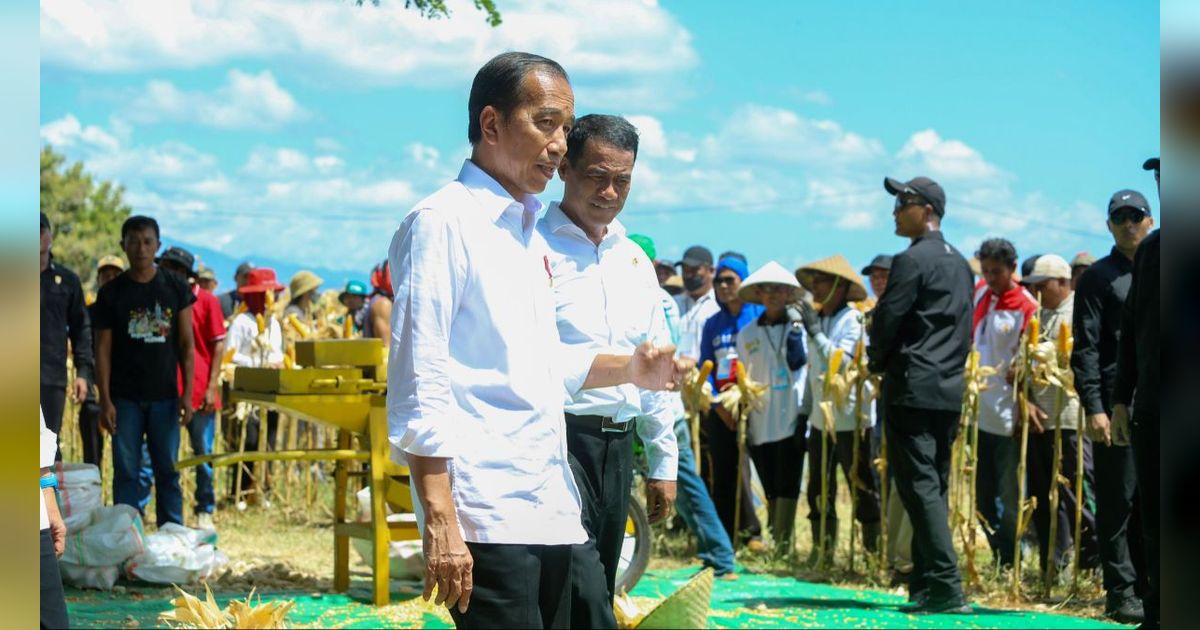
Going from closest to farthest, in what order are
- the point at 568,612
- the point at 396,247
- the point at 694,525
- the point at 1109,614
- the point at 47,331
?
1. the point at 396,247
2. the point at 568,612
3. the point at 1109,614
4. the point at 47,331
5. the point at 694,525

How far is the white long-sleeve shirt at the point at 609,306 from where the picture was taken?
477cm

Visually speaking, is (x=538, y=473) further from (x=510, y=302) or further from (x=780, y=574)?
(x=780, y=574)

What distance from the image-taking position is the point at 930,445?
7.96 meters

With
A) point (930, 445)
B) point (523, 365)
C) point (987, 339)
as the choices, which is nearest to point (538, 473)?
point (523, 365)

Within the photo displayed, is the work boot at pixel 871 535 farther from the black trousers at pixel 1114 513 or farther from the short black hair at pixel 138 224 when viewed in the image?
the short black hair at pixel 138 224

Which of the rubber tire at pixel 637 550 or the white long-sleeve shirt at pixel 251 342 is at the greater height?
the white long-sleeve shirt at pixel 251 342

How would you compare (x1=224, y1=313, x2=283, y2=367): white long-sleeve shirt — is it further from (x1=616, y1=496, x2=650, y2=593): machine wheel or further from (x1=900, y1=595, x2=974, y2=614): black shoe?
(x1=900, y1=595, x2=974, y2=614): black shoe

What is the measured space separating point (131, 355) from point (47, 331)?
1.11 m

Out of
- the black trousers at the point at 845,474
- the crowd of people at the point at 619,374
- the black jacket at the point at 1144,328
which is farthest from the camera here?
the black trousers at the point at 845,474

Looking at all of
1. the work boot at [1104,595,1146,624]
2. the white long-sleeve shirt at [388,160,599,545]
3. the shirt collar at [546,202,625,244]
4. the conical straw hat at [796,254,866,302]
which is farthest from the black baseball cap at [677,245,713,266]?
the white long-sleeve shirt at [388,160,599,545]

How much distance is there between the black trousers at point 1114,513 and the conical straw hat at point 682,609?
2.53 metres

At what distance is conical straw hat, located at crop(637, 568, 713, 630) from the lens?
614 cm

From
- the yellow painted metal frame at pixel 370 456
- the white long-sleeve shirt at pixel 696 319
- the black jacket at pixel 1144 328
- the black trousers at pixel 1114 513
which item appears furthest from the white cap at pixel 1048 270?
the yellow painted metal frame at pixel 370 456

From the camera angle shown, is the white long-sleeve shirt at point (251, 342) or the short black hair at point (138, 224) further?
the white long-sleeve shirt at point (251, 342)
